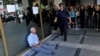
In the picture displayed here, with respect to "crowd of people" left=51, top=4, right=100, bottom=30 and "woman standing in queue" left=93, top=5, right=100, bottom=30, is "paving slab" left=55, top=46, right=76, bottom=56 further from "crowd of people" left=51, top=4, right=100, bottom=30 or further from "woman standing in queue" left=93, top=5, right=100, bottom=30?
"woman standing in queue" left=93, top=5, right=100, bottom=30

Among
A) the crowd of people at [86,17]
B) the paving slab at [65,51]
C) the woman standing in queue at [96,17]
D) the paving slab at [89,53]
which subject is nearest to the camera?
the paving slab at [89,53]

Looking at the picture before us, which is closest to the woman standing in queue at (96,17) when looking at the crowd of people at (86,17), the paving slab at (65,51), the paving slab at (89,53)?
the crowd of people at (86,17)

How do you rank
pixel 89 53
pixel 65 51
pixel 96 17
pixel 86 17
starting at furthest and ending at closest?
1. pixel 86 17
2. pixel 96 17
3. pixel 65 51
4. pixel 89 53

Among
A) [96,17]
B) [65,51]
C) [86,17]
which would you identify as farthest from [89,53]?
[86,17]

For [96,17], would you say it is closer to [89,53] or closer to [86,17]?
[86,17]

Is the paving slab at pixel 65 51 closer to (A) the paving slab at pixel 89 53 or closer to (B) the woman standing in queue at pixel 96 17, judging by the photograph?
(A) the paving slab at pixel 89 53

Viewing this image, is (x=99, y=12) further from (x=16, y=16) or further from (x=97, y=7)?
(x=16, y=16)

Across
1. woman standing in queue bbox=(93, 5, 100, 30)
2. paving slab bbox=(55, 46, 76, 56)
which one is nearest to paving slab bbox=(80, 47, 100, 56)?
paving slab bbox=(55, 46, 76, 56)

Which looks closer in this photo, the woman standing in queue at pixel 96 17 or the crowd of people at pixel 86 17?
the woman standing in queue at pixel 96 17

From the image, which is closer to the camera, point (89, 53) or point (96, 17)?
point (89, 53)

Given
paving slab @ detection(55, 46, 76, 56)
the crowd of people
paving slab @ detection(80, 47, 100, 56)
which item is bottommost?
paving slab @ detection(55, 46, 76, 56)

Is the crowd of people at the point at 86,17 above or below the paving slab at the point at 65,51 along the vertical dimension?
above

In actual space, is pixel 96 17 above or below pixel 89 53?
above

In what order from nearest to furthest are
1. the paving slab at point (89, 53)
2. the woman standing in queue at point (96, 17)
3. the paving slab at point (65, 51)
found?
the paving slab at point (89, 53)
the paving slab at point (65, 51)
the woman standing in queue at point (96, 17)
